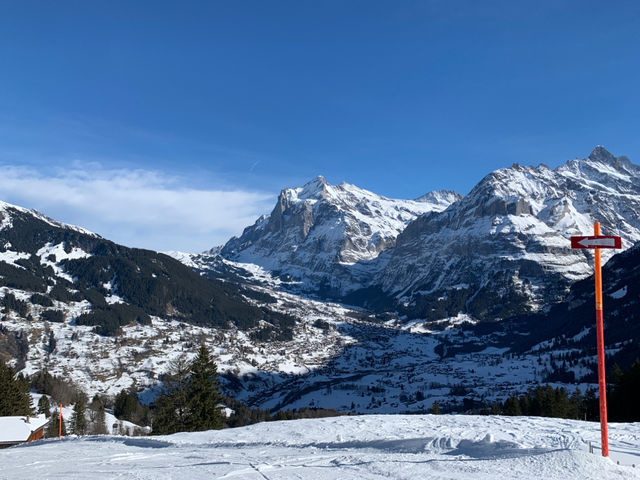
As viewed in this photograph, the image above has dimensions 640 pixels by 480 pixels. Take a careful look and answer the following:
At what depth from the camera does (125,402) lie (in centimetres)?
14975

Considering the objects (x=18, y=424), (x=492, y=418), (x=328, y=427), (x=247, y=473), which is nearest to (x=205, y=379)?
(x=18, y=424)

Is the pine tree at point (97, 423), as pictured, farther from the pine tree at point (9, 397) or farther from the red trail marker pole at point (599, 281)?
the red trail marker pole at point (599, 281)

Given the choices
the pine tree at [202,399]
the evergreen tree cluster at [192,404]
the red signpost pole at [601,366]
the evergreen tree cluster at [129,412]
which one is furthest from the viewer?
the evergreen tree cluster at [129,412]

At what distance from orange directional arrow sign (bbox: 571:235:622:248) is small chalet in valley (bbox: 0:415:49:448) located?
64.5 m

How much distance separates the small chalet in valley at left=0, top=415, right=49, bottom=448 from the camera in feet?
188

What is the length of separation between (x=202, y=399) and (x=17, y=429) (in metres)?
23.7

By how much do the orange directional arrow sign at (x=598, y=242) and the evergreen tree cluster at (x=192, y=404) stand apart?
1968 inches

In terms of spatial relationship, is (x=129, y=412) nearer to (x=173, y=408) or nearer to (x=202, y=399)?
(x=173, y=408)

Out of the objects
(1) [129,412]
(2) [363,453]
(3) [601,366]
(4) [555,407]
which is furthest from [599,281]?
(1) [129,412]

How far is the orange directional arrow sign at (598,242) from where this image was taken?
14234 mm

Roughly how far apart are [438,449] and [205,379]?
44.2 metres

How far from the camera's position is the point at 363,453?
763 inches

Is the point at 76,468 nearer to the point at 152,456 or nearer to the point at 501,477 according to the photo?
the point at 152,456

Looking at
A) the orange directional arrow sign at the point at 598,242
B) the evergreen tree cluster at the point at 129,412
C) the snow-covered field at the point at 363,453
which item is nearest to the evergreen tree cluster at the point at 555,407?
the snow-covered field at the point at 363,453
